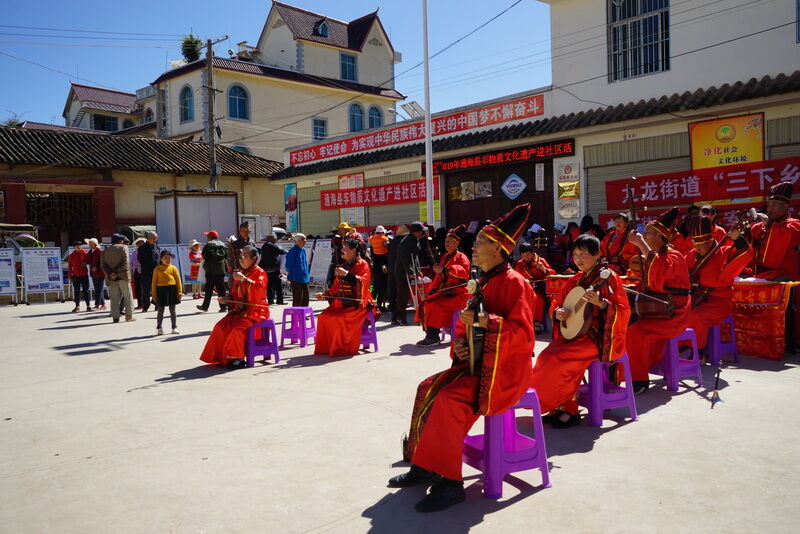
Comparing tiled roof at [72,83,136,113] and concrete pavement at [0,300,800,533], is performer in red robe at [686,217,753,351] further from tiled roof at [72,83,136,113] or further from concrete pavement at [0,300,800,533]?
tiled roof at [72,83,136,113]

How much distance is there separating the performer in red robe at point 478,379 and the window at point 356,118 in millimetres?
32468

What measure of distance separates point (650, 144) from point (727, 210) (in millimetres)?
1966

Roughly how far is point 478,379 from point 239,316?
482 centimetres

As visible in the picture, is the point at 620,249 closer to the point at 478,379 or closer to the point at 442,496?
the point at 478,379

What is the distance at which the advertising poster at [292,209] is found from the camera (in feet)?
73.3

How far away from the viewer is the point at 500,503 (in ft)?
12.3

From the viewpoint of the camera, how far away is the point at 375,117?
36.0 metres

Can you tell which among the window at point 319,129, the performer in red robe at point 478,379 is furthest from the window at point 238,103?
the performer in red robe at point 478,379

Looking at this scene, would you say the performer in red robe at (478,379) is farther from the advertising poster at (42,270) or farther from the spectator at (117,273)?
the advertising poster at (42,270)

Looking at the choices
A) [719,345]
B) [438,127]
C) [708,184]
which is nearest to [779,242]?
[719,345]

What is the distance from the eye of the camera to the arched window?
35812 mm

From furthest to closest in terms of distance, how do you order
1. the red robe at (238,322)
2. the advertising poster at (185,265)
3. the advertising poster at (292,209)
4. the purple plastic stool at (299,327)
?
the advertising poster at (292,209) < the advertising poster at (185,265) < the purple plastic stool at (299,327) < the red robe at (238,322)

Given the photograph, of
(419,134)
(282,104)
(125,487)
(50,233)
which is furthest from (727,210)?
(282,104)

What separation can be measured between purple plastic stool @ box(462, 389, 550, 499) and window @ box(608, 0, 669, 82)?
1083cm
